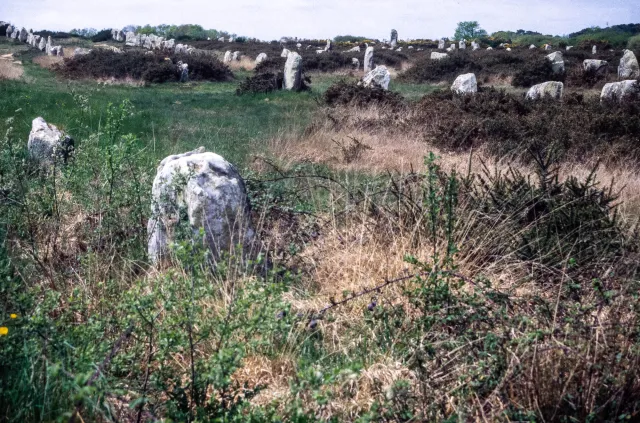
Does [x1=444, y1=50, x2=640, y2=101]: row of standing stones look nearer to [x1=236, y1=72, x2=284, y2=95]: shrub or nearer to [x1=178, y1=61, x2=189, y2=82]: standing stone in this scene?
[x1=236, y1=72, x2=284, y2=95]: shrub

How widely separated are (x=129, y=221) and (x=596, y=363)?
3.51 meters

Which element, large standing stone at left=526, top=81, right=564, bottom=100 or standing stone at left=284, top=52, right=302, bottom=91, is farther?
standing stone at left=284, top=52, right=302, bottom=91

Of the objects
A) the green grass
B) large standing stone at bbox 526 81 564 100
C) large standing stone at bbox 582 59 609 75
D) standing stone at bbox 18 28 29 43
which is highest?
standing stone at bbox 18 28 29 43

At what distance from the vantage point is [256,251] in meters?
4.10

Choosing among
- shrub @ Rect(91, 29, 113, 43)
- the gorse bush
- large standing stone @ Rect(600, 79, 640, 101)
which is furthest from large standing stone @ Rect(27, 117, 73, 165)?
shrub @ Rect(91, 29, 113, 43)

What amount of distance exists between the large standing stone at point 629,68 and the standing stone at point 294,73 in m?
11.8

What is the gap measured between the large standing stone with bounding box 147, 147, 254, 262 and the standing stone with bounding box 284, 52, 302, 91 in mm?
14206

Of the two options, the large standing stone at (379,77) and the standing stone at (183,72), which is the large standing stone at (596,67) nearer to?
the large standing stone at (379,77)

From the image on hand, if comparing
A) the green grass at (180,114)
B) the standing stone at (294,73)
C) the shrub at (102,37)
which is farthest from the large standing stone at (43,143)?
the shrub at (102,37)

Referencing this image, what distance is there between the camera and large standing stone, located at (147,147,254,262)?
3840 mm

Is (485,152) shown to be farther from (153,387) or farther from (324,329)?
(153,387)

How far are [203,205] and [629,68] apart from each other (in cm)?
2151

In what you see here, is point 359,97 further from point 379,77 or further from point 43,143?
point 43,143

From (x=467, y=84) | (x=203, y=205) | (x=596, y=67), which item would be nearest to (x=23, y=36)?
(x=467, y=84)
